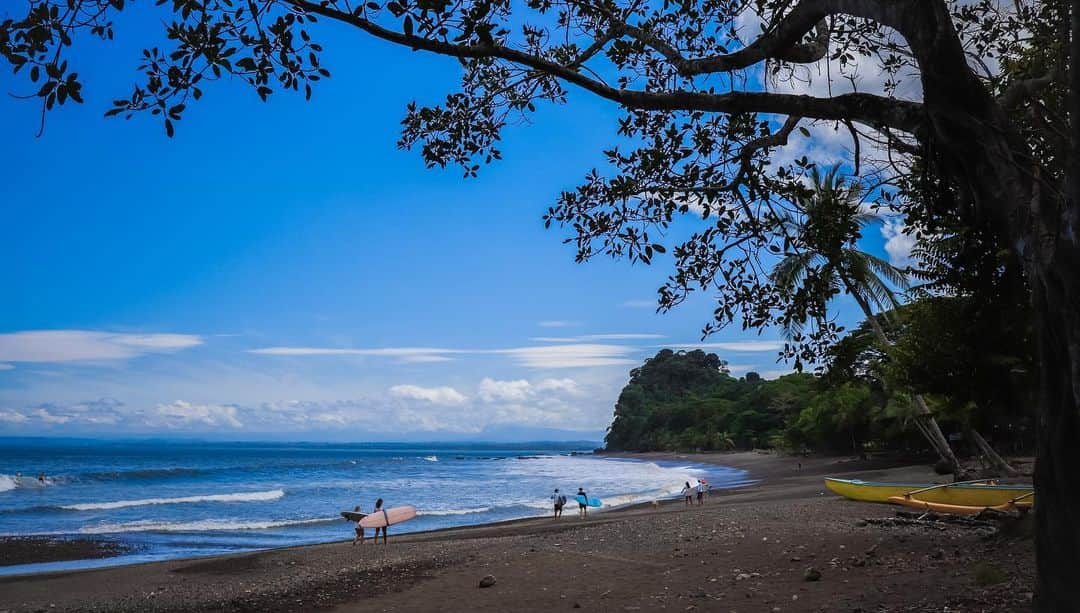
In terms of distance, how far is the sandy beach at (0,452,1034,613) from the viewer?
23.0 feet

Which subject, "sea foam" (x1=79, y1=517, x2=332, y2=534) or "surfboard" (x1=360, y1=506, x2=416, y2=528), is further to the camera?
"sea foam" (x1=79, y1=517, x2=332, y2=534)

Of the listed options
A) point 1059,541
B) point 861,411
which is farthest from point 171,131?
point 861,411

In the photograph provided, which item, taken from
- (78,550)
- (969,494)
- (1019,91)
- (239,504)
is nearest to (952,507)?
(969,494)

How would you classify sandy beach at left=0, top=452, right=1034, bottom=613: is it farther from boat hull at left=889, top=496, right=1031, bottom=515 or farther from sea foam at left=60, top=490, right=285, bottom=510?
sea foam at left=60, top=490, right=285, bottom=510

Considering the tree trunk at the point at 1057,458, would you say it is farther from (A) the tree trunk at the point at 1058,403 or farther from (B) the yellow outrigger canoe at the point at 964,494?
(B) the yellow outrigger canoe at the point at 964,494

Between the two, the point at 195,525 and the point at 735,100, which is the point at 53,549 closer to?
the point at 195,525

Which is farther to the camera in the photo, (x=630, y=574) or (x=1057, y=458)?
(x=630, y=574)

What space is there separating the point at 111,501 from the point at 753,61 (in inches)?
1578

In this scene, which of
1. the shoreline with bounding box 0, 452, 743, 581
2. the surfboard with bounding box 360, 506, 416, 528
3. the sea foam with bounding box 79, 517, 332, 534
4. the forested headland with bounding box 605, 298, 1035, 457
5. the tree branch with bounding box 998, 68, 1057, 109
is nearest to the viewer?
the tree branch with bounding box 998, 68, 1057, 109

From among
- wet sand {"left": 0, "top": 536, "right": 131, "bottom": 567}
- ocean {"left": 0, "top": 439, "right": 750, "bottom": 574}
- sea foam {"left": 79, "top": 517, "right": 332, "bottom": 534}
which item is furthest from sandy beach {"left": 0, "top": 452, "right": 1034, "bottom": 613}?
sea foam {"left": 79, "top": 517, "right": 332, "bottom": 534}

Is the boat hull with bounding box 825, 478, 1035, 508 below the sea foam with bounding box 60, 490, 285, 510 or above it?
above

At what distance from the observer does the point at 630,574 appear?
32.2ft

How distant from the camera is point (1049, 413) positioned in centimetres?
392

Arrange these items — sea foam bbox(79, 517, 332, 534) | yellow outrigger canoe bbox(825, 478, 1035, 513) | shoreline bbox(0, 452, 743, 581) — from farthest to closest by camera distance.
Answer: sea foam bbox(79, 517, 332, 534) → shoreline bbox(0, 452, 743, 581) → yellow outrigger canoe bbox(825, 478, 1035, 513)
